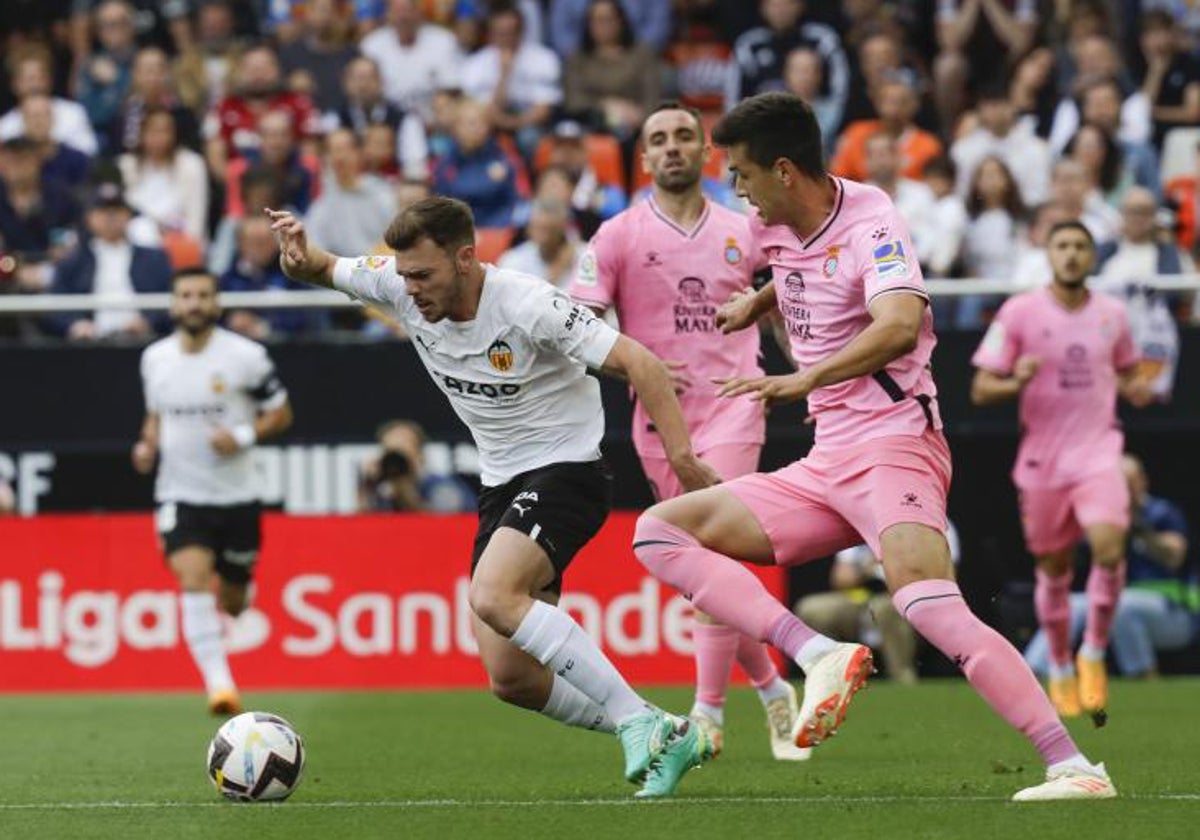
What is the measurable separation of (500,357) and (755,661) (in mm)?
2574

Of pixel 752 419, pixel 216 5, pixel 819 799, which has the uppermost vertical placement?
pixel 216 5

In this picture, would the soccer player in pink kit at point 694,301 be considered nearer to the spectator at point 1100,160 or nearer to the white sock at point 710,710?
the white sock at point 710,710

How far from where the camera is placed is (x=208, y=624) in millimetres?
14242

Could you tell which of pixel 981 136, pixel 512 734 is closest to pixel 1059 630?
pixel 512 734

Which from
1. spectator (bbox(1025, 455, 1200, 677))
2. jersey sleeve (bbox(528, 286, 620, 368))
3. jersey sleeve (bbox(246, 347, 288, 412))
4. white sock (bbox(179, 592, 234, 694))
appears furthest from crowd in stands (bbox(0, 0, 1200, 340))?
jersey sleeve (bbox(528, 286, 620, 368))

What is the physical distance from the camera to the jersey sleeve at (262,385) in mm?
14711

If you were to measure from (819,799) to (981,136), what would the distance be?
36.8 feet

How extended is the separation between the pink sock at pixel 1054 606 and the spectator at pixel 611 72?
6.98 meters

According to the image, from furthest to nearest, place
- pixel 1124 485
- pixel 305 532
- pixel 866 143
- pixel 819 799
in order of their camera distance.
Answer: pixel 866 143 < pixel 305 532 < pixel 1124 485 < pixel 819 799

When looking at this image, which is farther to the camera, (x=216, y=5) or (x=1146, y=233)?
(x=216, y=5)

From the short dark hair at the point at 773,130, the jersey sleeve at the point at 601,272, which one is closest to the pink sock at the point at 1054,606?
the jersey sleeve at the point at 601,272

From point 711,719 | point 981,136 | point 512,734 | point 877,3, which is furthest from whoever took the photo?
point 877,3

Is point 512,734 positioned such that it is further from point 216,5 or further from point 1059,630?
point 216,5

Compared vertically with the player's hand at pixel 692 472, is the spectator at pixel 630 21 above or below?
above
